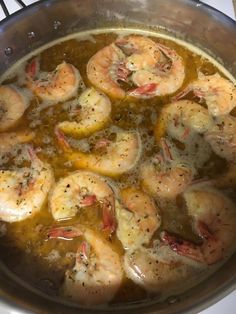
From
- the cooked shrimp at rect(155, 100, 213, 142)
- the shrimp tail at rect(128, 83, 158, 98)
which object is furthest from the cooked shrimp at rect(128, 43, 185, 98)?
the cooked shrimp at rect(155, 100, 213, 142)

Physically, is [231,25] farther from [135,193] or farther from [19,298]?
[19,298]

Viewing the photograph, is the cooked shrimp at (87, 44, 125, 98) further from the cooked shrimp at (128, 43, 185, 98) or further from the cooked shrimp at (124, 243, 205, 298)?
the cooked shrimp at (124, 243, 205, 298)

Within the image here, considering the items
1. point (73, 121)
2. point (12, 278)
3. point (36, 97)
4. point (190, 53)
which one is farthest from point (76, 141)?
point (190, 53)

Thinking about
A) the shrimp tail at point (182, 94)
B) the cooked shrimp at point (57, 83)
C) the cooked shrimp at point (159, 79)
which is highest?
the cooked shrimp at point (57, 83)

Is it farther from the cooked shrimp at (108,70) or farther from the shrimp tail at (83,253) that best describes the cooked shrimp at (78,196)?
the cooked shrimp at (108,70)

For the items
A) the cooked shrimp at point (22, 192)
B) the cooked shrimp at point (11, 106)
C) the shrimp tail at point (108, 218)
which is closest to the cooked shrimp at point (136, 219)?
the shrimp tail at point (108, 218)

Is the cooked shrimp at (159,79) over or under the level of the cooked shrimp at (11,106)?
under
